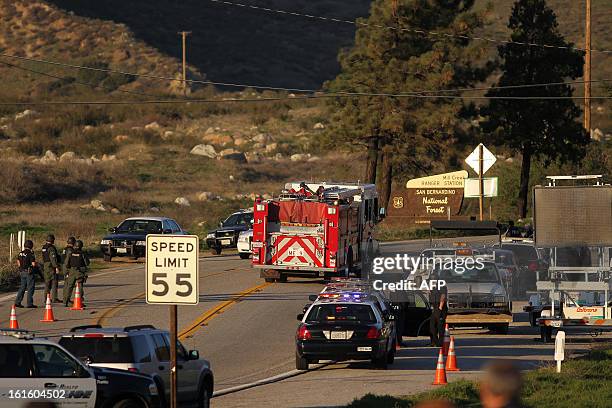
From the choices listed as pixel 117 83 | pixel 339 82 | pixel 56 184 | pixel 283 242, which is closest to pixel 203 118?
pixel 117 83

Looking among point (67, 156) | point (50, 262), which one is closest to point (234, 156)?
point (67, 156)

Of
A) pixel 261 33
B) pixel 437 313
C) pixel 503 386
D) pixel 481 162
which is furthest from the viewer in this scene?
pixel 261 33

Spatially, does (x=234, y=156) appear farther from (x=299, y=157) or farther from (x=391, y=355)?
(x=391, y=355)

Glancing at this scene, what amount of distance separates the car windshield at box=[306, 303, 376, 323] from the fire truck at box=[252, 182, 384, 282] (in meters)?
14.7

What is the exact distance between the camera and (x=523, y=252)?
3188 centimetres

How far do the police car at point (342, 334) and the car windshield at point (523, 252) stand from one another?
7829 mm

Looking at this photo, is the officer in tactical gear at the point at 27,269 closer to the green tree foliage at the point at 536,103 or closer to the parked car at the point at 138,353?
the parked car at the point at 138,353

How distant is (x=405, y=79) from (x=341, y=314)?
44632 millimetres

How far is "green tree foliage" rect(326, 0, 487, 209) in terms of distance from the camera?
6662cm

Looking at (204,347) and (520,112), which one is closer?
(204,347)

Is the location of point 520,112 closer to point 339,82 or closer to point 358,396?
point 339,82

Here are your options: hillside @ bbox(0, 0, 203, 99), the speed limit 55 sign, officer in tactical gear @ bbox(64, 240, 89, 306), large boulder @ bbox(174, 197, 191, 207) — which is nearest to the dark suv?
officer in tactical gear @ bbox(64, 240, 89, 306)

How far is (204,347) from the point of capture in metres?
27.4

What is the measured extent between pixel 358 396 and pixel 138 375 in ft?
17.7
